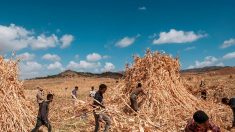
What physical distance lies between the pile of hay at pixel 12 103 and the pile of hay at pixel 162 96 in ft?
10.2

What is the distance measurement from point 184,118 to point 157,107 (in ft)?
4.59

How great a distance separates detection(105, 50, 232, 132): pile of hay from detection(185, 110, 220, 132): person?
22.6 ft

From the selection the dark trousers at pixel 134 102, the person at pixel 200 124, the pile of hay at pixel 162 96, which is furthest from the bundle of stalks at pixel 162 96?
the person at pixel 200 124

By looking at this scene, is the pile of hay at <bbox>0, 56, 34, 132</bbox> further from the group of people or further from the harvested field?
the group of people

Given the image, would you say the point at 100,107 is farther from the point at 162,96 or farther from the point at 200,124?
the point at 162,96

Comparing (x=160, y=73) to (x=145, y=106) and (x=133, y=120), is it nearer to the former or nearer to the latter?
(x=145, y=106)

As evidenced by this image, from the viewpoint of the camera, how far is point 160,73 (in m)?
19.7

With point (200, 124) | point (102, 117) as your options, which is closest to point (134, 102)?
point (102, 117)

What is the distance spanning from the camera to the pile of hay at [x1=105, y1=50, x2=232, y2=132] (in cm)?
1698

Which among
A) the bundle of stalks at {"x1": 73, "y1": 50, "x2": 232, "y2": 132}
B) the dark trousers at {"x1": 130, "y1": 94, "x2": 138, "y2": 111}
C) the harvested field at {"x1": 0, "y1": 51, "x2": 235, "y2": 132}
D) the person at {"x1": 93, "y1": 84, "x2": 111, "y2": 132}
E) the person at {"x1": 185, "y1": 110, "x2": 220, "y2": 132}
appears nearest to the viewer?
the person at {"x1": 185, "y1": 110, "x2": 220, "y2": 132}

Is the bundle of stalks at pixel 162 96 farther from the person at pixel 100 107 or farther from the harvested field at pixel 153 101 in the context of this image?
the person at pixel 100 107

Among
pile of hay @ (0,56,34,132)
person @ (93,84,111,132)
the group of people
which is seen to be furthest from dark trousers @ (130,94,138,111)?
pile of hay @ (0,56,34,132)

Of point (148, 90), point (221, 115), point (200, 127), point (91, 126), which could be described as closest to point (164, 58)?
point (148, 90)

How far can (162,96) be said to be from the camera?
18422 mm
